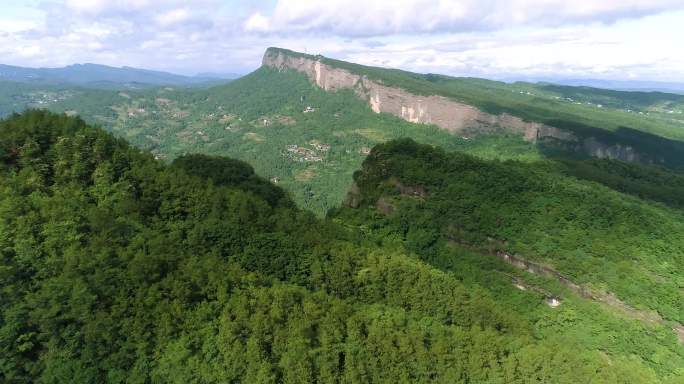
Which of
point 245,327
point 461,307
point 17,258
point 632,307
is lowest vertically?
point 632,307

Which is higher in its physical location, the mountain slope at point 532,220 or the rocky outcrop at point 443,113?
the rocky outcrop at point 443,113

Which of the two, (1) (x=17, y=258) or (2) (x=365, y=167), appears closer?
(1) (x=17, y=258)

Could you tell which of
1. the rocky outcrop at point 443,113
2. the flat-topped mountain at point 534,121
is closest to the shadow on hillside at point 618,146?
the flat-topped mountain at point 534,121

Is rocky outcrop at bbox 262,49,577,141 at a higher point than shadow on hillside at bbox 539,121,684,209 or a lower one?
higher

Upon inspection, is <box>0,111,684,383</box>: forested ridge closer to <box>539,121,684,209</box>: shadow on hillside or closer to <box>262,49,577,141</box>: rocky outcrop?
<box>539,121,684,209</box>: shadow on hillside

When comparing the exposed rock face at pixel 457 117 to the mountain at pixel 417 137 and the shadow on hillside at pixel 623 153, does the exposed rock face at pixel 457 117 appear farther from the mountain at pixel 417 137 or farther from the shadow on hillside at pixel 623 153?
the shadow on hillside at pixel 623 153

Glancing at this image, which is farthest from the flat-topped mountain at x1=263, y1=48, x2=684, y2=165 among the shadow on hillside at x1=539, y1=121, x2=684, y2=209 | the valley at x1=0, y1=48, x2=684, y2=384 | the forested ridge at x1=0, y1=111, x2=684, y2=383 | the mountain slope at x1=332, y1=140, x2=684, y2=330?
the forested ridge at x1=0, y1=111, x2=684, y2=383

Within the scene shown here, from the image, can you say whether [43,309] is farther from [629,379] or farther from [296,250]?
[629,379]

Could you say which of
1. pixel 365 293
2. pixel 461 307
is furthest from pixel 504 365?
pixel 365 293
